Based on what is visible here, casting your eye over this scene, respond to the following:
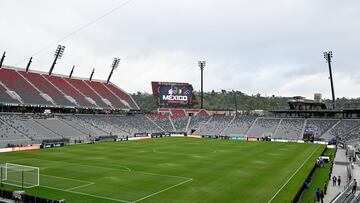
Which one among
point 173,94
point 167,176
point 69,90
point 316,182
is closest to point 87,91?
point 69,90

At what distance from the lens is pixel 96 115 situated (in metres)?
88.8

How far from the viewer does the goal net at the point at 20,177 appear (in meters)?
28.3

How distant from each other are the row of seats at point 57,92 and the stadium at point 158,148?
0.30 m

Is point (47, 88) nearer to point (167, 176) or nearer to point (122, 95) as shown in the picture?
point (122, 95)

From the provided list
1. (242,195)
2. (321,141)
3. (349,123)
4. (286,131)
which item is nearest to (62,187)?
(242,195)

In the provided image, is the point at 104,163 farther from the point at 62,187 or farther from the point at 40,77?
the point at 40,77

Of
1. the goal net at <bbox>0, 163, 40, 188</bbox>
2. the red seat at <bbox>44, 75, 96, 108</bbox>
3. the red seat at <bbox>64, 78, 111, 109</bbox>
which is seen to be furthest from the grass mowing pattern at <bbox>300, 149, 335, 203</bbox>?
the red seat at <bbox>64, 78, 111, 109</bbox>

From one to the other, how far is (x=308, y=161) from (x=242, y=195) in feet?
72.2

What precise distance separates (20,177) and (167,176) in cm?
1365

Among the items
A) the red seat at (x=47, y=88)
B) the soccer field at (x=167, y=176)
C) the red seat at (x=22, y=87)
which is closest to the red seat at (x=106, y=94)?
the red seat at (x=47, y=88)

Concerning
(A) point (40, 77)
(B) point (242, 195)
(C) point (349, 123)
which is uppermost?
(A) point (40, 77)

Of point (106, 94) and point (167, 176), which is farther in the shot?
point (106, 94)

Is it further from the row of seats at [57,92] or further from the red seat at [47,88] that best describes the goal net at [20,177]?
the red seat at [47,88]

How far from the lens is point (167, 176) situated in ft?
107
